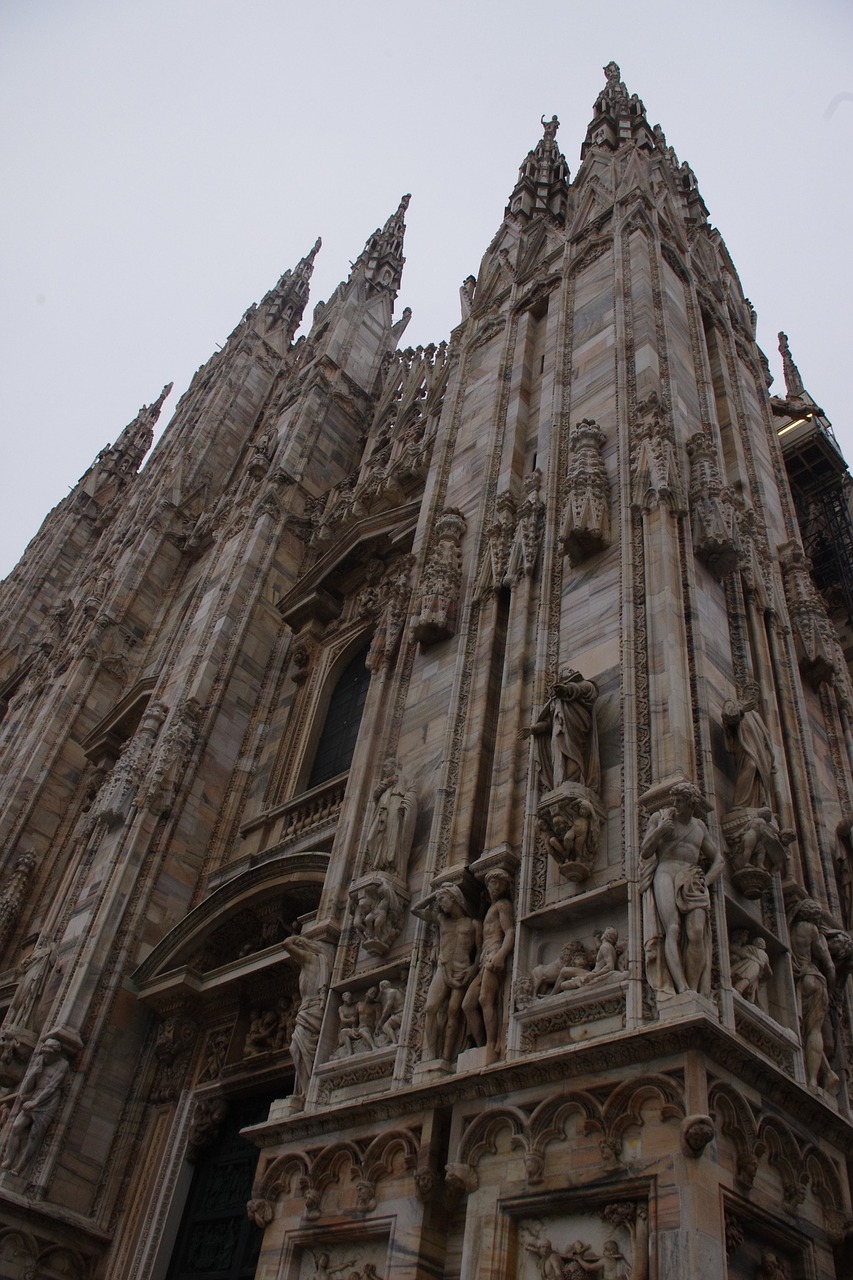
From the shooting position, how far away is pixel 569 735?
855 centimetres

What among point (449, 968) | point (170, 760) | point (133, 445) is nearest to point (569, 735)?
point (449, 968)

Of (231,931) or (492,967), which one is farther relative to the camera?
(231,931)

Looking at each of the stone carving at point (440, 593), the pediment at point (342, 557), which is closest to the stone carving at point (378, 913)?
the stone carving at point (440, 593)

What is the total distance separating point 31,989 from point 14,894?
4.91 m

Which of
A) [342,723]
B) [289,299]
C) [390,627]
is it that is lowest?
[390,627]

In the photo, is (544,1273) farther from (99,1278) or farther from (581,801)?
(99,1278)

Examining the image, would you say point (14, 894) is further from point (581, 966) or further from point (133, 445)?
point (133, 445)

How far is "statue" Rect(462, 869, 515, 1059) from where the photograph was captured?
25.8 ft

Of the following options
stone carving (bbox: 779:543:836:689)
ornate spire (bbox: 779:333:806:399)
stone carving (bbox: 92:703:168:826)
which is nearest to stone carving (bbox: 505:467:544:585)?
stone carving (bbox: 779:543:836:689)

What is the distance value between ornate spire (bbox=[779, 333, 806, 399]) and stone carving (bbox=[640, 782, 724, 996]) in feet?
55.4

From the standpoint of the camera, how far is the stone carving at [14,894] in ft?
58.9

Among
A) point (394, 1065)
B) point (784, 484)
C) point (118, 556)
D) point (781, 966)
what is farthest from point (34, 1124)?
point (118, 556)

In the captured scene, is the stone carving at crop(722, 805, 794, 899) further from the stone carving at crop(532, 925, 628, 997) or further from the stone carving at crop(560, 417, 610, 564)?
the stone carving at crop(560, 417, 610, 564)

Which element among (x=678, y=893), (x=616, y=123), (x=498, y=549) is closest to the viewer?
(x=678, y=893)
